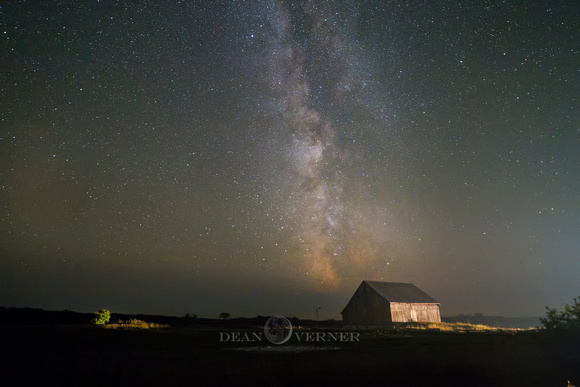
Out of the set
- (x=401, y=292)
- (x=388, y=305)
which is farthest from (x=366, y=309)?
(x=401, y=292)

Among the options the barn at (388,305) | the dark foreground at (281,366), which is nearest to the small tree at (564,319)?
the dark foreground at (281,366)

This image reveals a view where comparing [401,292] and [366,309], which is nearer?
[366,309]

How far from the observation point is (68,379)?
36.8 ft

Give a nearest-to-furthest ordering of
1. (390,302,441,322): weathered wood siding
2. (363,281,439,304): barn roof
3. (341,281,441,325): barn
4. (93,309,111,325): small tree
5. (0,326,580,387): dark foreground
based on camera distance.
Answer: (0,326,580,387): dark foreground < (93,309,111,325): small tree < (390,302,441,322): weathered wood siding < (341,281,441,325): barn < (363,281,439,304): barn roof

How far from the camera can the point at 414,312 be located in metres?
49.6

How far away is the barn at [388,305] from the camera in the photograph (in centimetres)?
4700

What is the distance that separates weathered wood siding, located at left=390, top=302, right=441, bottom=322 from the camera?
46.9m

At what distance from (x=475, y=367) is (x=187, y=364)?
11.4 metres

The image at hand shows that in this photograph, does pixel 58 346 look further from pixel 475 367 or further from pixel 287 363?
pixel 475 367

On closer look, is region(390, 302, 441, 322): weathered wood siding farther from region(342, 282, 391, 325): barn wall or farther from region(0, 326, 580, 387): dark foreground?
region(0, 326, 580, 387): dark foreground

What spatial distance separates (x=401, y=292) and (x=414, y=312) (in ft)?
10.4

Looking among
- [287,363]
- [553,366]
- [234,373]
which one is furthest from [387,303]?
[234,373]

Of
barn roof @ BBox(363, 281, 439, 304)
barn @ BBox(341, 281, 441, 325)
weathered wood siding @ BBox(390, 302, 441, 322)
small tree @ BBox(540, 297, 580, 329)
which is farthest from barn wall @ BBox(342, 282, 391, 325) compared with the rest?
small tree @ BBox(540, 297, 580, 329)

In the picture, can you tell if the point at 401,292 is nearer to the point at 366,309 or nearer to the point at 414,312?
the point at 414,312
